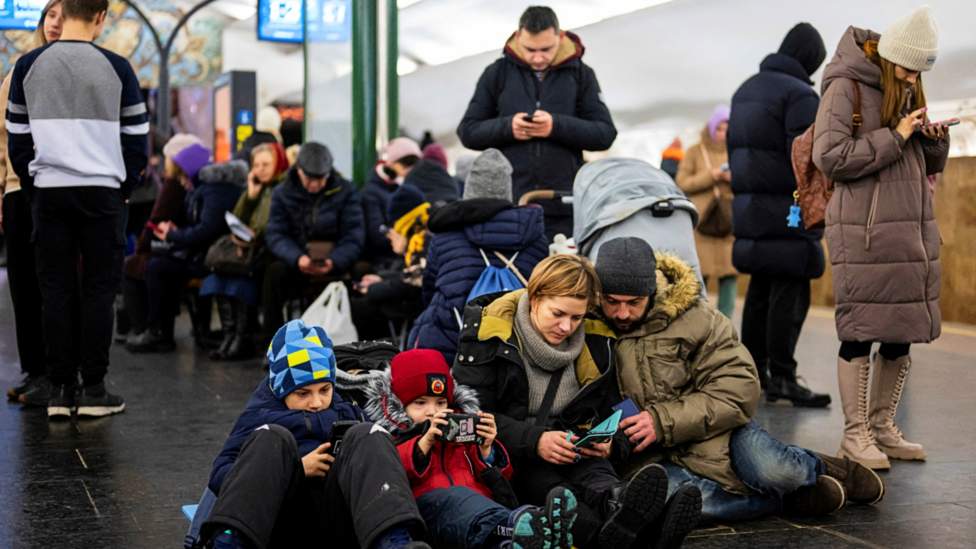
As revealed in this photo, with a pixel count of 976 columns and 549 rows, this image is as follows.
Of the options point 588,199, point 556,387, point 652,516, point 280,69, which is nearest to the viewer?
point 652,516

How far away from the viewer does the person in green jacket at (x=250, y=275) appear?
9.71m

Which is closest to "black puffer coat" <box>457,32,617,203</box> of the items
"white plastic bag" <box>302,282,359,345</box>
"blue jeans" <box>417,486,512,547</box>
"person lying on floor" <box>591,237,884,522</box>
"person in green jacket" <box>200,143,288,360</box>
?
"white plastic bag" <box>302,282,359,345</box>

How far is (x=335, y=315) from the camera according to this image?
8.67 metres

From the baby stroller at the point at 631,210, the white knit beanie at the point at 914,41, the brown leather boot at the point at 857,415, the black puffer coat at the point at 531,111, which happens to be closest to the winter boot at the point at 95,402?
the black puffer coat at the point at 531,111

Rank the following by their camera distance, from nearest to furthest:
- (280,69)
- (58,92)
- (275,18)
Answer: (58,92) → (275,18) → (280,69)

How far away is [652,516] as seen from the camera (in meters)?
3.99

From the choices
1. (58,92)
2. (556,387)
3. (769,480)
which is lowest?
(769,480)

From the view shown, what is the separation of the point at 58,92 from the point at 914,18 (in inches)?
147

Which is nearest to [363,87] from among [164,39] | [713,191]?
[713,191]

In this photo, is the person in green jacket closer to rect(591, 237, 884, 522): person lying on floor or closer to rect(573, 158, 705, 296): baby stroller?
rect(573, 158, 705, 296): baby stroller

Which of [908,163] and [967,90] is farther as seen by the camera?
[967,90]

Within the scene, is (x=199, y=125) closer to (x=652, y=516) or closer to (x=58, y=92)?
(x=58, y=92)

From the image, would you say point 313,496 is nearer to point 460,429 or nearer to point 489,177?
point 460,429

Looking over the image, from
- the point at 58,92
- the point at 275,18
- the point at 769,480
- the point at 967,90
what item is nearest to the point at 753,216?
the point at 769,480
